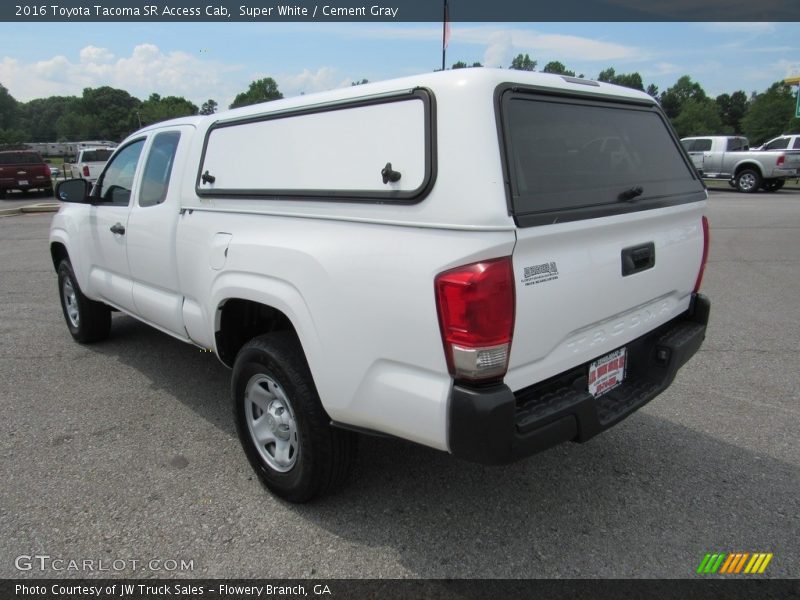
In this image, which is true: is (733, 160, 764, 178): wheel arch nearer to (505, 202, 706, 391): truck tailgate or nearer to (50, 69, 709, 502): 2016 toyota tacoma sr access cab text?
(50, 69, 709, 502): 2016 toyota tacoma sr access cab text

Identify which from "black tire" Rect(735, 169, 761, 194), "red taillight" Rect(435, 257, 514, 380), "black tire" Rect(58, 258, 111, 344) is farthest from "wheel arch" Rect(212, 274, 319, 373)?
"black tire" Rect(735, 169, 761, 194)

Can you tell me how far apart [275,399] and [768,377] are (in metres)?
3.62

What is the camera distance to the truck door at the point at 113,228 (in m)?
4.09

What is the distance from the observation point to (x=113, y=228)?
411 cm


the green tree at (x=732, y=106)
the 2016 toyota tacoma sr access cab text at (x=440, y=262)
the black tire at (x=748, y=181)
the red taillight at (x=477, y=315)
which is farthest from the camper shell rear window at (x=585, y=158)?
the green tree at (x=732, y=106)

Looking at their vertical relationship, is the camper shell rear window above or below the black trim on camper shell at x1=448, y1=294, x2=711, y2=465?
above

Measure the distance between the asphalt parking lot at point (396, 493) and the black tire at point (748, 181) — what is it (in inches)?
747

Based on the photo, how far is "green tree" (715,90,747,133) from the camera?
10425 centimetres

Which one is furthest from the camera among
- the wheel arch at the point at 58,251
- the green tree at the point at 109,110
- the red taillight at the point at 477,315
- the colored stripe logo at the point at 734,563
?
the green tree at the point at 109,110

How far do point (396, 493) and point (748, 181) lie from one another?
22.2 meters

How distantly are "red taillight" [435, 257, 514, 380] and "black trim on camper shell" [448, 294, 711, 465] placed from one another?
9 centimetres

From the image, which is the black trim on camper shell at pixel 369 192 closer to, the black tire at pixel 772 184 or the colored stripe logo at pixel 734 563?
the colored stripe logo at pixel 734 563

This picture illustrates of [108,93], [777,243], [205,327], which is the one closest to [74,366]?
[205,327]

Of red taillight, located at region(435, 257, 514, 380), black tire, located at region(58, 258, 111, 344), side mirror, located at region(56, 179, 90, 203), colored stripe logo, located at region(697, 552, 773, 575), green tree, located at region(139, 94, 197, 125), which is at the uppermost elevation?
green tree, located at region(139, 94, 197, 125)
